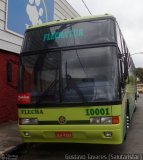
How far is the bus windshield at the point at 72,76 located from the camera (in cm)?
763

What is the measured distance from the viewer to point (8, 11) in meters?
12.8

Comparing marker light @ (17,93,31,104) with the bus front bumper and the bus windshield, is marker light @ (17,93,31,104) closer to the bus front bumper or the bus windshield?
the bus windshield

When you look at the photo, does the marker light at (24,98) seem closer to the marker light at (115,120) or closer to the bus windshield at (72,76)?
the bus windshield at (72,76)

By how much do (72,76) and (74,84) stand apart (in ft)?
0.61

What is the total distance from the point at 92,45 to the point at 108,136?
6.45ft

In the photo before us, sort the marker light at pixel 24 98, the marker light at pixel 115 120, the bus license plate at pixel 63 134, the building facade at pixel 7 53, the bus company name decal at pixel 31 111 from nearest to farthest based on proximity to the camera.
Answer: the marker light at pixel 115 120
the bus license plate at pixel 63 134
the bus company name decal at pixel 31 111
the marker light at pixel 24 98
the building facade at pixel 7 53

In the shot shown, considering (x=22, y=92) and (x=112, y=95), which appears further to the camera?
(x=22, y=92)

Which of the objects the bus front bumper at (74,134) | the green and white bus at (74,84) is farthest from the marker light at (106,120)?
the bus front bumper at (74,134)

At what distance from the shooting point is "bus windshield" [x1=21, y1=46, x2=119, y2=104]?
25.0 feet

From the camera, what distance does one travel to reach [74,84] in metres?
7.81

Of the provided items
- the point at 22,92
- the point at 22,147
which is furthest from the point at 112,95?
the point at 22,147

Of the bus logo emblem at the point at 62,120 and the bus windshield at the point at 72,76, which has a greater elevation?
the bus windshield at the point at 72,76

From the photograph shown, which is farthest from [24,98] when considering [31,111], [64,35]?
[64,35]

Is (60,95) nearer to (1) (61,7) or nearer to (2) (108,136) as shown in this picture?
(2) (108,136)
